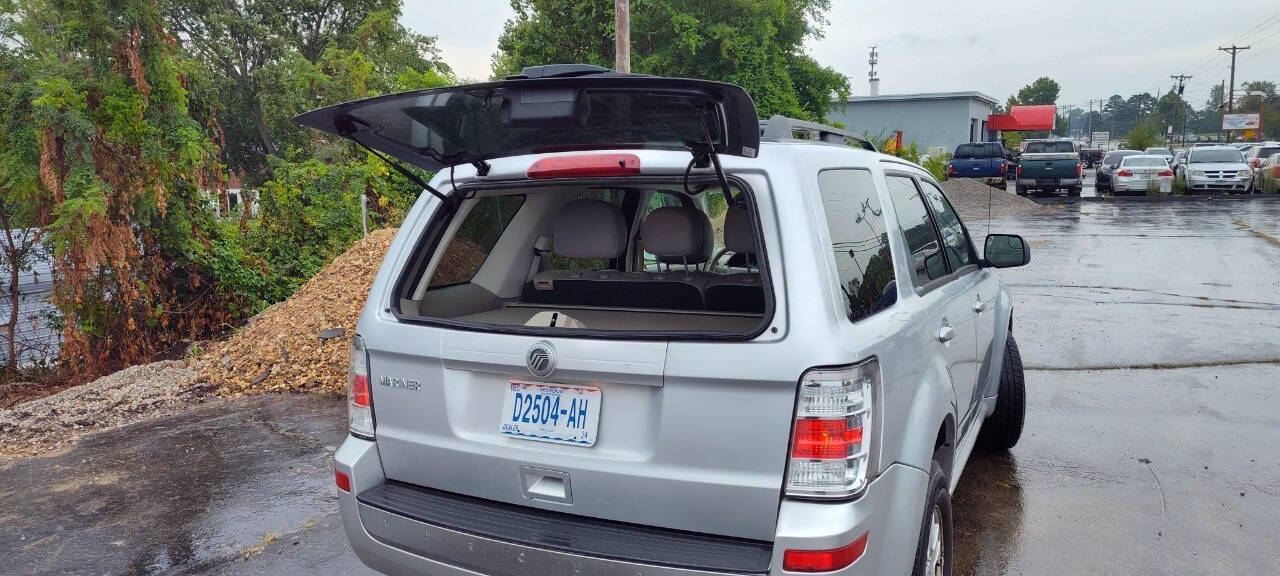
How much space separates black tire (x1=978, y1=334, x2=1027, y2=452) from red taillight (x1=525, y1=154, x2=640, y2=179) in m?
3.11

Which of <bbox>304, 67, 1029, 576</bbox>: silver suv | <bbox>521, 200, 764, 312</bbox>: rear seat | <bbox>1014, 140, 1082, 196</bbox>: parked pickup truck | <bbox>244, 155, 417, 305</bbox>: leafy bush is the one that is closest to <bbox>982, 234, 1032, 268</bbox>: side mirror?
<bbox>304, 67, 1029, 576</bbox>: silver suv

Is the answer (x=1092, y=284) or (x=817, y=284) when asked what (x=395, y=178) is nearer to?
(x=1092, y=284)

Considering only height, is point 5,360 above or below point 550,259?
below

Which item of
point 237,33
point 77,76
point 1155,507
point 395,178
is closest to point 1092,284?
point 1155,507

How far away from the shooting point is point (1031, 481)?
4.80 m

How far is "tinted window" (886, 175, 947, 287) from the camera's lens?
3.27 metres

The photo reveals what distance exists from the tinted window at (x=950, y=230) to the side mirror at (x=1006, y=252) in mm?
96

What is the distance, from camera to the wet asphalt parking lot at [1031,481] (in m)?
3.98

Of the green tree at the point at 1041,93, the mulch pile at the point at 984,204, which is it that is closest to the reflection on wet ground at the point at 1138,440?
the mulch pile at the point at 984,204

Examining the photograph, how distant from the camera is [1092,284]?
1191 cm

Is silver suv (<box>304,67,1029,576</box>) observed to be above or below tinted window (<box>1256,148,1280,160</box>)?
above

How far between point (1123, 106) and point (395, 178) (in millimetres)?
178453

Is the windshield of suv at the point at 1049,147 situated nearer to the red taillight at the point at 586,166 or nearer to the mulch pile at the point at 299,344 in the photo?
the mulch pile at the point at 299,344

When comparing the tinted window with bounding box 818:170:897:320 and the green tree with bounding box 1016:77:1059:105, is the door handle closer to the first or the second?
the tinted window with bounding box 818:170:897:320
